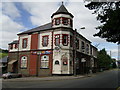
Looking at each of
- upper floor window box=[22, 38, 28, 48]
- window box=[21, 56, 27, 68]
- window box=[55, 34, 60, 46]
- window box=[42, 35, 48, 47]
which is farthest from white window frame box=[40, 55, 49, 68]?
upper floor window box=[22, 38, 28, 48]

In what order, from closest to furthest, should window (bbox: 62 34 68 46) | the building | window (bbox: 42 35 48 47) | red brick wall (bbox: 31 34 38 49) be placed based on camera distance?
the building < window (bbox: 62 34 68 46) < window (bbox: 42 35 48 47) < red brick wall (bbox: 31 34 38 49)

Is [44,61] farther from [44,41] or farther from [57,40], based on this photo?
[57,40]

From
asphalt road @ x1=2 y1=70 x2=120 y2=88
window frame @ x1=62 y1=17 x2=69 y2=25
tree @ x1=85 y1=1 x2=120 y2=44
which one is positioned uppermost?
window frame @ x1=62 y1=17 x2=69 y2=25

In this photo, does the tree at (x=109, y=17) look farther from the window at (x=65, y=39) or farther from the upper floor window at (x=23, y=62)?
the upper floor window at (x=23, y=62)

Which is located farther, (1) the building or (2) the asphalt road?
(1) the building

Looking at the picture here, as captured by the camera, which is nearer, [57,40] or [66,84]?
[66,84]

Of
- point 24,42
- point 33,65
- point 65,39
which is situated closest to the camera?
point 65,39

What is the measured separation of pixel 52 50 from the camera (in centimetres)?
3008

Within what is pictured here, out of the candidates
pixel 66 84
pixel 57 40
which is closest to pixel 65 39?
pixel 57 40

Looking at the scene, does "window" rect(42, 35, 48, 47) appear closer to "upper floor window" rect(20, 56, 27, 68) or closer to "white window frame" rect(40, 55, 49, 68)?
"white window frame" rect(40, 55, 49, 68)

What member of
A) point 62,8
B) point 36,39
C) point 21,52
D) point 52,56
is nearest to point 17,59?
point 21,52

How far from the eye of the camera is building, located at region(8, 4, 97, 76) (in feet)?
95.0

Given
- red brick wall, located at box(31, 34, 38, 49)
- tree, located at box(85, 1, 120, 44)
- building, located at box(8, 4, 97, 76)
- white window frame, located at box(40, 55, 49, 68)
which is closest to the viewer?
tree, located at box(85, 1, 120, 44)

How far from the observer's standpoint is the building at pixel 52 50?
95.0ft
